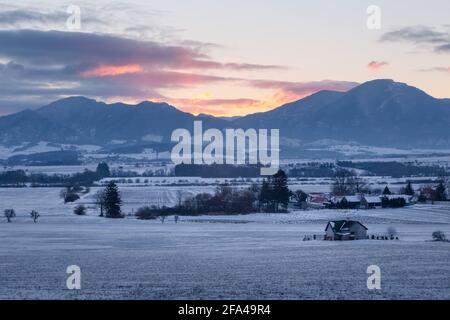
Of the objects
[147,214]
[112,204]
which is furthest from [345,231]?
[112,204]

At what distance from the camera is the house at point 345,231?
174 feet

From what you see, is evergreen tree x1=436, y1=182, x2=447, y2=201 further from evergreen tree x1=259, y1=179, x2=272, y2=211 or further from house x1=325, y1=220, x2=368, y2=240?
house x1=325, y1=220, x2=368, y2=240

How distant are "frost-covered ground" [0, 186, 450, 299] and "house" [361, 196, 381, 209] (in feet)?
50.3

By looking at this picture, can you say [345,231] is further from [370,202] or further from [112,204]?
[370,202]

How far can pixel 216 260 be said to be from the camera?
38438 mm

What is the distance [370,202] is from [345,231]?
3487 cm

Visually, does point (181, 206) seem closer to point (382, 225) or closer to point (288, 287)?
point (382, 225)

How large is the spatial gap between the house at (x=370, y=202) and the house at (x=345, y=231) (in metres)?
32.4

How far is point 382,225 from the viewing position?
211ft

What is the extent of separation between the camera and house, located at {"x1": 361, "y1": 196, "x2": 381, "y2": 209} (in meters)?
86.4

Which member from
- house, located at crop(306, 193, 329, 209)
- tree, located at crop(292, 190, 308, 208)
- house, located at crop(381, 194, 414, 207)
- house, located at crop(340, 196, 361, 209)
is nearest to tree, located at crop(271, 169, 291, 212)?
tree, located at crop(292, 190, 308, 208)

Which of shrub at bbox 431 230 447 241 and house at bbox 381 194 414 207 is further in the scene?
house at bbox 381 194 414 207
